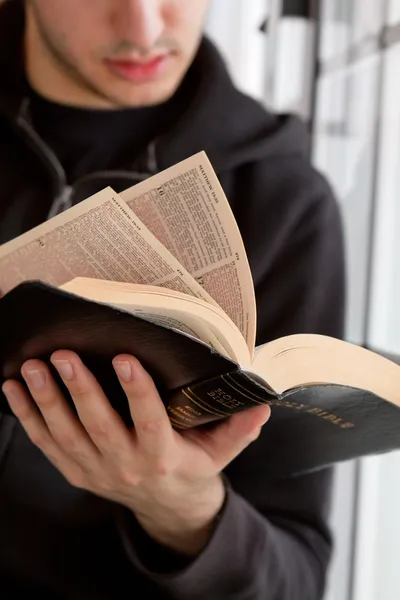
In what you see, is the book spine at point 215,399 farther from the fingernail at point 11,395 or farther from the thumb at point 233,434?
the fingernail at point 11,395

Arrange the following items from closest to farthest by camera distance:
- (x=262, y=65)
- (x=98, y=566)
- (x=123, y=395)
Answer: (x=123, y=395) → (x=98, y=566) → (x=262, y=65)

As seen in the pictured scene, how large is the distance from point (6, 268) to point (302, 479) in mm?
480

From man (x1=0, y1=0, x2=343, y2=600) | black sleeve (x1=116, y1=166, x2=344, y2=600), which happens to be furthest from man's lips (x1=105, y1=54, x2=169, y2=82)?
black sleeve (x1=116, y1=166, x2=344, y2=600)

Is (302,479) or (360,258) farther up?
(360,258)

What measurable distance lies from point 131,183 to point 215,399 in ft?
1.57

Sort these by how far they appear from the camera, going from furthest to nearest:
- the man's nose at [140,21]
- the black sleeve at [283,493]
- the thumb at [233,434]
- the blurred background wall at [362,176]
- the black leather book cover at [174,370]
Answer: the blurred background wall at [362,176] < the man's nose at [140,21] < the black sleeve at [283,493] < the thumb at [233,434] < the black leather book cover at [174,370]

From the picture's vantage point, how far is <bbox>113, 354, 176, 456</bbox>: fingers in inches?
20.9

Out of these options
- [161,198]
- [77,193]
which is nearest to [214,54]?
[77,193]

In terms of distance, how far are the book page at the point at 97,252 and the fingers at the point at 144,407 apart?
76 mm

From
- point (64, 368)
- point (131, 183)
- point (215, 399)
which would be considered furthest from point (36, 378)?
point (131, 183)

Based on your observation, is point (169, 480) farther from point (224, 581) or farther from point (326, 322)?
point (326, 322)

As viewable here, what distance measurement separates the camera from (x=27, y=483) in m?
0.89

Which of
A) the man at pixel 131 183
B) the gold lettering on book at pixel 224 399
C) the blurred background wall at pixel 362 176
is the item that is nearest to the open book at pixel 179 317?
the gold lettering on book at pixel 224 399

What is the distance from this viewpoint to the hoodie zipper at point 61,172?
0.93 meters
